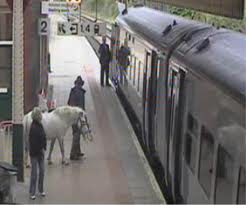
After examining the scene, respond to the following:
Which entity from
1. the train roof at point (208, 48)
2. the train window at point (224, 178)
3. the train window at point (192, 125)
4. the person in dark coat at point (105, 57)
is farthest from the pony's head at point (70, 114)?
the person in dark coat at point (105, 57)

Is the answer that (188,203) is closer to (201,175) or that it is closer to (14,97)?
(201,175)

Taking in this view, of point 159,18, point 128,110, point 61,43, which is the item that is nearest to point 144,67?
point 159,18

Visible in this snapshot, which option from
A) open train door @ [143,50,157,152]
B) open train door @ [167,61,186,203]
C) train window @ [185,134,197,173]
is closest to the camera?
train window @ [185,134,197,173]

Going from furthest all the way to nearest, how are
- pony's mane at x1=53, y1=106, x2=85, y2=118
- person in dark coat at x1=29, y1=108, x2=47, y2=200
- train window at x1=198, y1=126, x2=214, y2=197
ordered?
pony's mane at x1=53, y1=106, x2=85, y2=118, person in dark coat at x1=29, y1=108, x2=47, y2=200, train window at x1=198, y1=126, x2=214, y2=197

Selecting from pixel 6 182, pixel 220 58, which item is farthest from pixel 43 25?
pixel 220 58

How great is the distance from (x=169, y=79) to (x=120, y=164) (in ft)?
11.8

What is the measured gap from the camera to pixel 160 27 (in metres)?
14.4

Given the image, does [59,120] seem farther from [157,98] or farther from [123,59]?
[123,59]

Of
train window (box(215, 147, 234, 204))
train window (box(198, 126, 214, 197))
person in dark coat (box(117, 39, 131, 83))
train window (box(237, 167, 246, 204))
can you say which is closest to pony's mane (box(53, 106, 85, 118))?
train window (box(198, 126, 214, 197))

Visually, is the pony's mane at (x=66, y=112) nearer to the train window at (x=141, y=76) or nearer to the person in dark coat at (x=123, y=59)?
the train window at (x=141, y=76)

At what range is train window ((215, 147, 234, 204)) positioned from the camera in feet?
22.0

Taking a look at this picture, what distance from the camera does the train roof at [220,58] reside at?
7.12m

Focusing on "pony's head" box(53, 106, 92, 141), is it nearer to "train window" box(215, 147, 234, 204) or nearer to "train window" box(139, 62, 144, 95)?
"train window" box(139, 62, 144, 95)

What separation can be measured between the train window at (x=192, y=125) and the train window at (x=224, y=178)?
1.35m
